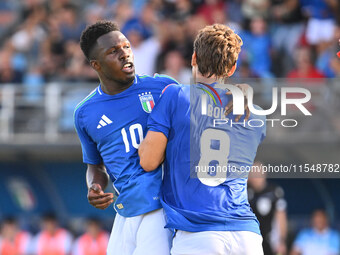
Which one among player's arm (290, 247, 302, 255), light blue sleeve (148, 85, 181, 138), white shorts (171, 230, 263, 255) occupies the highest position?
A: light blue sleeve (148, 85, 181, 138)

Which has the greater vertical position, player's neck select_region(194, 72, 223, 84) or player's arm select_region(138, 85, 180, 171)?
player's neck select_region(194, 72, 223, 84)

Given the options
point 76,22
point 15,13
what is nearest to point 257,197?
point 76,22

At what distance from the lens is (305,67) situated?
34.5ft

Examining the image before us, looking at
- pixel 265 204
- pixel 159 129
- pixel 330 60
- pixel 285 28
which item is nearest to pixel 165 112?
pixel 159 129

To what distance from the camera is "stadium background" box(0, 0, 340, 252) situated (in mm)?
10625

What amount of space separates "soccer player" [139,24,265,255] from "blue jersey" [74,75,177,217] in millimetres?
293

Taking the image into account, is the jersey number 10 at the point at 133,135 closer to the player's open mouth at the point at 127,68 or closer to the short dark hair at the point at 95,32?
the player's open mouth at the point at 127,68

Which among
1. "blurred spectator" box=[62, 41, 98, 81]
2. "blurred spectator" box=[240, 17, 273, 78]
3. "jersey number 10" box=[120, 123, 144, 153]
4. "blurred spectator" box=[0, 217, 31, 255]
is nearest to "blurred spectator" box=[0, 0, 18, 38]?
"blurred spectator" box=[62, 41, 98, 81]

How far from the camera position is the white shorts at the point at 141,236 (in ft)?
14.6

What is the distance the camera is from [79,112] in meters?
4.88

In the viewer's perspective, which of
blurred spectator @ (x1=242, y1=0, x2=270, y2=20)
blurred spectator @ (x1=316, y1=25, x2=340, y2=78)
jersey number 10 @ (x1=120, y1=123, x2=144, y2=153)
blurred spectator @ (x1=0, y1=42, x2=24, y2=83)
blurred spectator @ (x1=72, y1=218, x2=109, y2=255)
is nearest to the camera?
jersey number 10 @ (x1=120, y1=123, x2=144, y2=153)

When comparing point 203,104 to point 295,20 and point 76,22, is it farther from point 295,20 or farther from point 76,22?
point 76,22

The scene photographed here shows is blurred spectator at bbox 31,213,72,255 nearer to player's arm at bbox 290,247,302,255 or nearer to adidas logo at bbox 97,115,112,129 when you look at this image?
player's arm at bbox 290,247,302,255

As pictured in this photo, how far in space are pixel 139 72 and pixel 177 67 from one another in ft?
2.51
